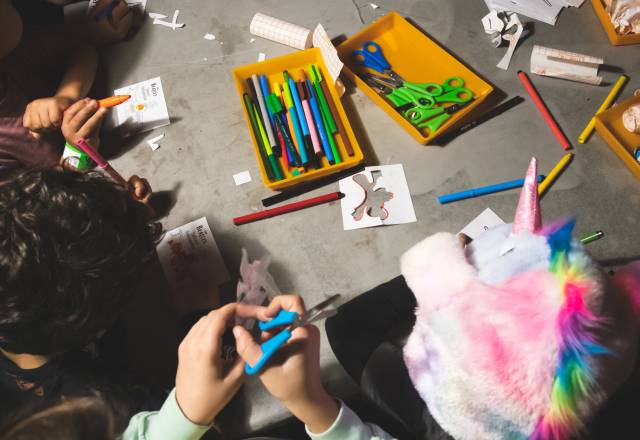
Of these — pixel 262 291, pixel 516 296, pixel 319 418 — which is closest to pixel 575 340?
pixel 516 296

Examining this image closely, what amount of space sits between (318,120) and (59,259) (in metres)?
0.49

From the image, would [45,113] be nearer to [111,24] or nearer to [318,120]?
[111,24]

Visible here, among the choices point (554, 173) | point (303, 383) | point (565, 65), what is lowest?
point (303, 383)

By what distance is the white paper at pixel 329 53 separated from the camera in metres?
0.80

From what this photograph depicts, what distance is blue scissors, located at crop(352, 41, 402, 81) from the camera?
0.88m

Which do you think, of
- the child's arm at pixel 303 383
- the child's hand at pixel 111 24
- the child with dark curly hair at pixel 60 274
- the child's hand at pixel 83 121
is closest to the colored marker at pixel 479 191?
the child's arm at pixel 303 383

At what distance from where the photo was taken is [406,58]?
2.98 ft

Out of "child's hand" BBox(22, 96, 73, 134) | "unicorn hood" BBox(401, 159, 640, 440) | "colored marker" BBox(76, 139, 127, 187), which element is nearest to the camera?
"unicorn hood" BBox(401, 159, 640, 440)

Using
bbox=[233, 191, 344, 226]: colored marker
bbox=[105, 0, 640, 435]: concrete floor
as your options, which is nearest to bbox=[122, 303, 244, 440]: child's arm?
bbox=[105, 0, 640, 435]: concrete floor

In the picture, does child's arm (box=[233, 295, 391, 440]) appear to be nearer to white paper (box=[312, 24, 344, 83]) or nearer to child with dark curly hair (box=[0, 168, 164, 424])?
child with dark curly hair (box=[0, 168, 164, 424])

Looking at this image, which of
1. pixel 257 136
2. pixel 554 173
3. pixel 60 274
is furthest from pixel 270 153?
pixel 554 173

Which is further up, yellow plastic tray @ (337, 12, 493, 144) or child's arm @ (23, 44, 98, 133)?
yellow plastic tray @ (337, 12, 493, 144)

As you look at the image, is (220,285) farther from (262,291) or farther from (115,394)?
(115,394)

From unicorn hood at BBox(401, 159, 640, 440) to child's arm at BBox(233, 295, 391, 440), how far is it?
135 millimetres
